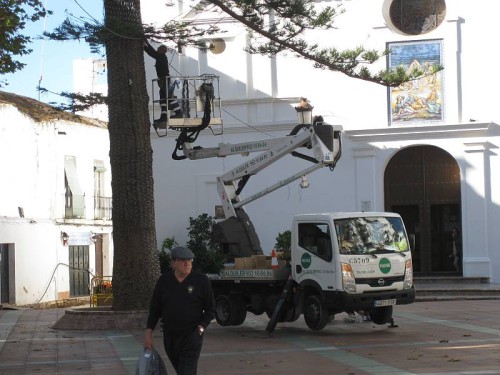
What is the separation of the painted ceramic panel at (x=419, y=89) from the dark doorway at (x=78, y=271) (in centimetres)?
1706

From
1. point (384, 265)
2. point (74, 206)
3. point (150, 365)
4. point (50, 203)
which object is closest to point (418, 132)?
point (384, 265)

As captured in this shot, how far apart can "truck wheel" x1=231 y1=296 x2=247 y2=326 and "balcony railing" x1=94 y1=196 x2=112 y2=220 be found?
24.2 m

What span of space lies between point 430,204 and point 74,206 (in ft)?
55.7

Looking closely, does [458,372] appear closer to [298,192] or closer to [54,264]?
[298,192]

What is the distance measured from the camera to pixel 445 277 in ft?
90.7

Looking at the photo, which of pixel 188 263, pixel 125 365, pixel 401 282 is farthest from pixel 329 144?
pixel 188 263

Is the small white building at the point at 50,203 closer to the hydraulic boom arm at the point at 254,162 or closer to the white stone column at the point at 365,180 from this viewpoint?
the white stone column at the point at 365,180

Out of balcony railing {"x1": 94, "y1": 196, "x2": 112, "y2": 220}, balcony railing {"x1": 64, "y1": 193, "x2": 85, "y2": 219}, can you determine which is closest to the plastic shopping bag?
balcony railing {"x1": 64, "y1": 193, "x2": 85, "y2": 219}

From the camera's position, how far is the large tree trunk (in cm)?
1869

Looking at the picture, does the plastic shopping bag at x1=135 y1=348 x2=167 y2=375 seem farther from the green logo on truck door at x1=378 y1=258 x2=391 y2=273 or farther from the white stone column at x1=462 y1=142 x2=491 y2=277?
the white stone column at x1=462 y1=142 x2=491 y2=277

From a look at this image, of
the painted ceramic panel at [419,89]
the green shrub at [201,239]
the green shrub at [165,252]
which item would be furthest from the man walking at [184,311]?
the painted ceramic panel at [419,89]

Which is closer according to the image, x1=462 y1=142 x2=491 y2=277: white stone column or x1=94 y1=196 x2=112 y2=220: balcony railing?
x1=462 y1=142 x2=491 y2=277: white stone column

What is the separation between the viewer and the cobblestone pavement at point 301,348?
504 inches

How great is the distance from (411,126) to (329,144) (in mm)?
10678
